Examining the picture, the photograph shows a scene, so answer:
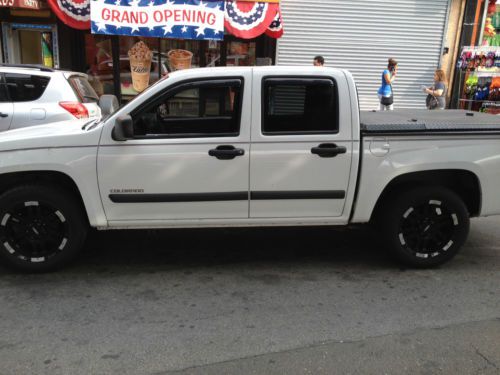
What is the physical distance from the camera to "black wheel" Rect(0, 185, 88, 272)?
395cm

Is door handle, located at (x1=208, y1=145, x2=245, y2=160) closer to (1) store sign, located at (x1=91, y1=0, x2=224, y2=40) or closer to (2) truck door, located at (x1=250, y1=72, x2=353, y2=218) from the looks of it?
(2) truck door, located at (x1=250, y1=72, x2=353, y2=218)

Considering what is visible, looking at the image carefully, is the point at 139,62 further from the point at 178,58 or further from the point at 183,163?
the point at 183,163

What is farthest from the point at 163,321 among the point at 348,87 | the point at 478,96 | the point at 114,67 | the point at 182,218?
the point at 478,96

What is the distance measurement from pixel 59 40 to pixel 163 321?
9898 mm

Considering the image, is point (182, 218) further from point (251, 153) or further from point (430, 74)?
point (430, 74)

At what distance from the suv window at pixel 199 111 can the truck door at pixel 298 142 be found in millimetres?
A: 199

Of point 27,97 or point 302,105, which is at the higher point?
point 302,105

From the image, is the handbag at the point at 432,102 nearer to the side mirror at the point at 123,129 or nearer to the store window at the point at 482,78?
the store window at the point at 482,78

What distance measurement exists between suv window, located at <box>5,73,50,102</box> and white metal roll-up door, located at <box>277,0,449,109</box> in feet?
21.7

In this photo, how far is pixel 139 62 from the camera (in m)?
11.4

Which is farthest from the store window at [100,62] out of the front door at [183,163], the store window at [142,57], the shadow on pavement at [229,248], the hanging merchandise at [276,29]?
the front door at [183,163]

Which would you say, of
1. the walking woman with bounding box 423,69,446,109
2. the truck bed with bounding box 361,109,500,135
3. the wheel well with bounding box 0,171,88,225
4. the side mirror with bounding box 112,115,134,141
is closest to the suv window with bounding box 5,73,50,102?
the wheel well with bounding box 0,171,88,225

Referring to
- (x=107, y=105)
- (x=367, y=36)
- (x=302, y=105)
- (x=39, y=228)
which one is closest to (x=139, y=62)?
(x=367, y=36)

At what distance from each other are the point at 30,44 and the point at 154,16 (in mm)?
3635
